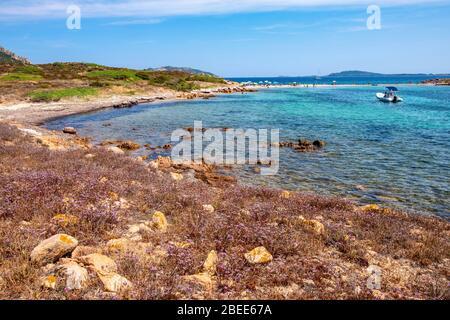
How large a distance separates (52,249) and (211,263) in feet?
9.28

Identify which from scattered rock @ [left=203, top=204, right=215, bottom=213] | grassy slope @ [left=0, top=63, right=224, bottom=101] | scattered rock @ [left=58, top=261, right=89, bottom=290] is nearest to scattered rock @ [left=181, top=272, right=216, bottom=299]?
scattered rock @ [left=58, top=261, right=89, bottom=290]

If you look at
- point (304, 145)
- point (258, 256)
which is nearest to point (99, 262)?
point (258, 256)

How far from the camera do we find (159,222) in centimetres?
827

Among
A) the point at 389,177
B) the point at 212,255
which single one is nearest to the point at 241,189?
the point at 212,255

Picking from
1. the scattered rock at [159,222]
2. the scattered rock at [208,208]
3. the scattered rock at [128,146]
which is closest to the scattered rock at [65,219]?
the scattered rock at [159,222]

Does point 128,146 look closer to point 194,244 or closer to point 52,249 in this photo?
point 194,244

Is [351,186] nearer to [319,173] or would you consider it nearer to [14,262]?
[319,173]

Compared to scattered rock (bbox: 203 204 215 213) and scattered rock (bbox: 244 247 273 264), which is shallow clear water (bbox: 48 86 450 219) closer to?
scattered rock (bbox: 203 204 215 213)

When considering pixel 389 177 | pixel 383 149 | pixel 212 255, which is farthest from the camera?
pixel 383 149

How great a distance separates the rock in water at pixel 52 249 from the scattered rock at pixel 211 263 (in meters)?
2.47

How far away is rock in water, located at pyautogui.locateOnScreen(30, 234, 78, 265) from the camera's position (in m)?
5.87

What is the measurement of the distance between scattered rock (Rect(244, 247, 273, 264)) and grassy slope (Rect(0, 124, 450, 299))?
13cm

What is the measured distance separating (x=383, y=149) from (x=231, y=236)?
20766 millimetres

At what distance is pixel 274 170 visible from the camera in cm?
1905
